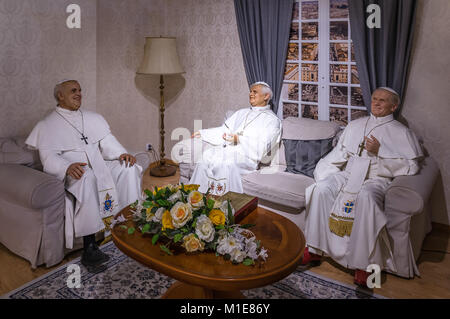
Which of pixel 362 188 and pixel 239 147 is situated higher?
pixel 239 147

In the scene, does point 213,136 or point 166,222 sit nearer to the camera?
point 166,222

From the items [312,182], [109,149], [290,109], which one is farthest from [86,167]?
[290,109]

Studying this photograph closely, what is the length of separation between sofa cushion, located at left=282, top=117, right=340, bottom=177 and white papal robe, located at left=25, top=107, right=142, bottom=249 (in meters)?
1.31

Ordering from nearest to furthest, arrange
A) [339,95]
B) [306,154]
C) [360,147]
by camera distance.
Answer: [360,147] → [306,154] → [339,95]

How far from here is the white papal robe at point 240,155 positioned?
372 centimetres

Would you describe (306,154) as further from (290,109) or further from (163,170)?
(163,170)

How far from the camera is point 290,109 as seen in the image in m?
4.54

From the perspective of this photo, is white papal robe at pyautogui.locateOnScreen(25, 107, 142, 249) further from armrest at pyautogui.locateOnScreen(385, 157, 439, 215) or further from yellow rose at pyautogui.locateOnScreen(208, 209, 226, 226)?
armrest at pyautogui.locateOnScreen(385, 157, 439, 215)

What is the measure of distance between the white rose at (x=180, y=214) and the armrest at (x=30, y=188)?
1.19 m

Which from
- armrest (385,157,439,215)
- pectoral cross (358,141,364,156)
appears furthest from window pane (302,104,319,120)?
armrest (385,157,439,215)

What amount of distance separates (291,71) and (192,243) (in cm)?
276

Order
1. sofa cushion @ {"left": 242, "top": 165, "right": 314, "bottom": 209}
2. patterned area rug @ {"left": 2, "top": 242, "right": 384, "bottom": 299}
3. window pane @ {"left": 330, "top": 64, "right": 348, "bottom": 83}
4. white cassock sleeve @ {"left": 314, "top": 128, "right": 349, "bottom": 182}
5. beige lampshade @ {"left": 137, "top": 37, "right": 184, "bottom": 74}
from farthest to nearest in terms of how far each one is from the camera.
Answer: beige lampshade @ {"left": 137, "top": 37, "right": 184, "bottom": 74} → window pane @ {"left": 330, "top": 64, "right": 348, "bottom": 83} → white cassock sleeve @ {"left": 314, "top": 128, "right": 349, "bottom": 182} → sofa cushion @ {"left": 242, "top": 165, "right": 314, "bottom": 209} → patterned area rug @ {"left": 2, "top": 242, "right": 384, "bottom": 299}

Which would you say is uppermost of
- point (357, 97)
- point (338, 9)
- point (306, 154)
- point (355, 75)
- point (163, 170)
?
point (338, 9)

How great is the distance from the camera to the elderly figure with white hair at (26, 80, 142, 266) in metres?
3.15
